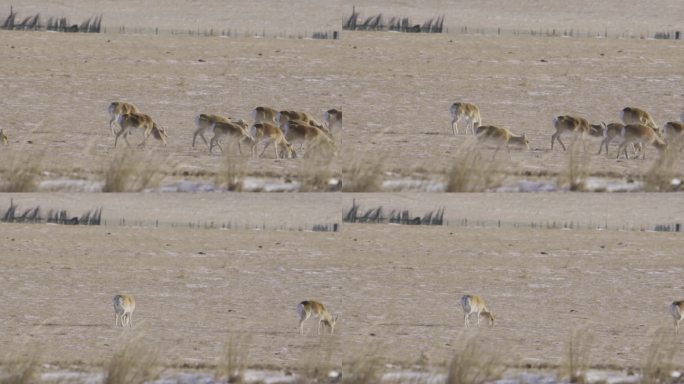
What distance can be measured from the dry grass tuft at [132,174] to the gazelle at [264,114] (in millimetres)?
1214

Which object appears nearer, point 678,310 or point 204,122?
point 678,310

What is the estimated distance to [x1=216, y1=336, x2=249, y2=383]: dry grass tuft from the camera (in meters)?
12.1

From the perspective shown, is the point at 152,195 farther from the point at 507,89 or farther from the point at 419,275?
the point at 507,89

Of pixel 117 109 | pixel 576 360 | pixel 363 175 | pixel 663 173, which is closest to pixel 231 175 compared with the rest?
pixel 363 175

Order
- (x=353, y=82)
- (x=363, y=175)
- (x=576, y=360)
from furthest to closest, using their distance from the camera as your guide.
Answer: (x=353, y=82) < (x=363, y=175) < (x=576, y=360)

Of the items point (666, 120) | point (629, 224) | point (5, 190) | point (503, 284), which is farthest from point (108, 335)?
point (666, 120)

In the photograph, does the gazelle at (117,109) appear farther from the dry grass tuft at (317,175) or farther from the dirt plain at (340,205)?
the dry grass tuft at (317,175)

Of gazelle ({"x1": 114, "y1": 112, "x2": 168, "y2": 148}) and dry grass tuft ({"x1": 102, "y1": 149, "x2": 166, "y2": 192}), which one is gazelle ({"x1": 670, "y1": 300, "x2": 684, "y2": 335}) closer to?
dry grass tuft ({"x1": 102, "y1": 149, "x2": 166, "y2": 192})

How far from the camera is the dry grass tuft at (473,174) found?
540 inches

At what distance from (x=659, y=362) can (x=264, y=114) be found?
371 centimetres

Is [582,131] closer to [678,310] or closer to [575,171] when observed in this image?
[575,171]

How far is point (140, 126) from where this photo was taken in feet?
46.5

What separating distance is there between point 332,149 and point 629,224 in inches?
82.3

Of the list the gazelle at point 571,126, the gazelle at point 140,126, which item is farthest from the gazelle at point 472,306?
the gazelle at point 140,126
